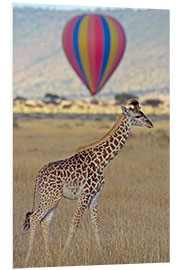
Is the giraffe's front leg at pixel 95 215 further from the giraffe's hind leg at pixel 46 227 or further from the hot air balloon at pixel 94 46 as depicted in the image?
the hot air balloon at pixel 94 46

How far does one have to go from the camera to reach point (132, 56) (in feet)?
151

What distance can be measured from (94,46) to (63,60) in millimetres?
28409

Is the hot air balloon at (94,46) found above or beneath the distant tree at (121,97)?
beneath

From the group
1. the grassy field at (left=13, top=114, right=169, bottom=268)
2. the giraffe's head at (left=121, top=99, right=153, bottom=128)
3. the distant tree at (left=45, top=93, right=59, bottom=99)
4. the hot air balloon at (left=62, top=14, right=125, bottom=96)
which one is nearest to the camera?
the giraffe's head at (left=121, top=99, right=153, bottom=128)

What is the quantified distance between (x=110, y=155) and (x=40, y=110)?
106 ft

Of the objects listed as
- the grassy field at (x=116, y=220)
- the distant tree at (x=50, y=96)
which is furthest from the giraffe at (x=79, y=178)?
the distant tree at (x=50, y=96)

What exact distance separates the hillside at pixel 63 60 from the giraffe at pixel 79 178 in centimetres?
3071

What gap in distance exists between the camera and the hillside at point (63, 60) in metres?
39.5

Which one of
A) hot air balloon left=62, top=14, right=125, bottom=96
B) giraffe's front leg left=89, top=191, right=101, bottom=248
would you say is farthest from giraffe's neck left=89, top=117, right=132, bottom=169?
hot air balloon left=62, top=14, right=125, bottom=96

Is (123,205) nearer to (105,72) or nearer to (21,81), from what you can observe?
(105,72)

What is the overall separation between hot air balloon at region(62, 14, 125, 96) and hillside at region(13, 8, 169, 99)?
2043 centimetres

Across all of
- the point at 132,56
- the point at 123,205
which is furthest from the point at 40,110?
the point at 123,205

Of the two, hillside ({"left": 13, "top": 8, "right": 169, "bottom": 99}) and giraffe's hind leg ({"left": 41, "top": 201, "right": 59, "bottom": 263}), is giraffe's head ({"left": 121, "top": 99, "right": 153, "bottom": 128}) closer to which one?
giraffe's hind leg ({"left": 41, "top": 201, "right": 59, "bottom": 263})

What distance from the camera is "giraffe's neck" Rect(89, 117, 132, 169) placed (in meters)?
6.53
